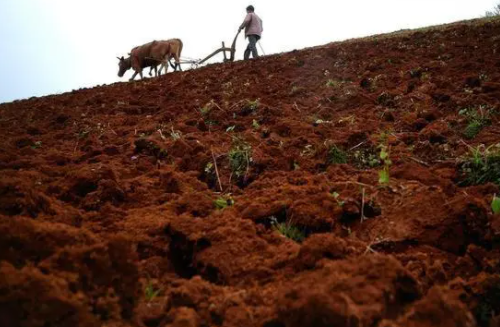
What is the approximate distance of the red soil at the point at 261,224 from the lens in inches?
43.9

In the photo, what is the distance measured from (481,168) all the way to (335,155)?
816 millimetres

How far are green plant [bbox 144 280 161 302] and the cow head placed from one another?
15.2 metres

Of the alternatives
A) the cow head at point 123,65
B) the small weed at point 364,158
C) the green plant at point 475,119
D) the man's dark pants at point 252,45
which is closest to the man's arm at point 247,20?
the man's dark pants at point 252,45

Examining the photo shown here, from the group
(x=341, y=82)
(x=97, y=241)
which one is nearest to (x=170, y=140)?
(x=97, y=241)

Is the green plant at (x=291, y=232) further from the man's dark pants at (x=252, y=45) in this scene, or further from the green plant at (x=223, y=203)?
the man's dark pants at (x=252, y=45)

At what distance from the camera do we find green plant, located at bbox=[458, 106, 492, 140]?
9.04 ft

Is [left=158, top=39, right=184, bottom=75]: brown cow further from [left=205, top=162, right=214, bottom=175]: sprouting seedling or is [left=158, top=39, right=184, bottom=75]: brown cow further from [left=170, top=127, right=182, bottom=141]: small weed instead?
[left=205, top=162, right=214, bottom=175]: sprouting seedling

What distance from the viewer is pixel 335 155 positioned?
2586mm

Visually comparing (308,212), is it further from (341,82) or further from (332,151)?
(341,82)

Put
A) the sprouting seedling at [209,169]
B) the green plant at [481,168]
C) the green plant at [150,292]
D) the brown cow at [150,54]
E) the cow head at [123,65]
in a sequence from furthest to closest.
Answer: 1. the cow head at [123,65]
2. the brown cow at [150,54]
3. the sprouting seedling at [209,169]
4. the green plant at [481,168]
5. the green plant at [150,292]

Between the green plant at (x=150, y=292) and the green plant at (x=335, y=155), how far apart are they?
1509mm

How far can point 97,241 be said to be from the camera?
133cm

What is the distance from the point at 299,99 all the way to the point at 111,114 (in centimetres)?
230

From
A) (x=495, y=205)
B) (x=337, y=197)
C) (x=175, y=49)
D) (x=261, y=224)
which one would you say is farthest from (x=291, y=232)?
(x=175, y=49)
